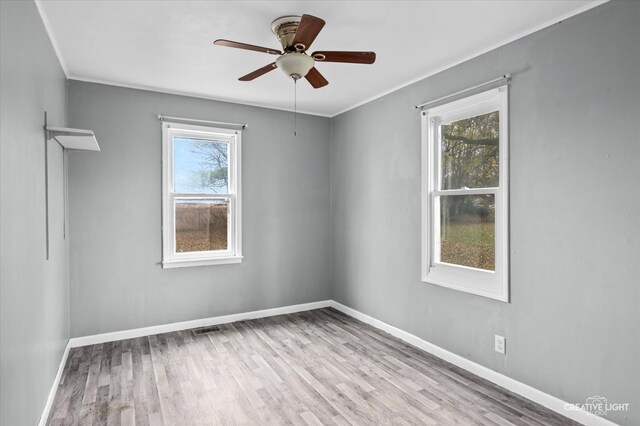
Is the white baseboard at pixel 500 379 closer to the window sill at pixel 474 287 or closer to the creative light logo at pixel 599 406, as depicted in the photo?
the creative light logo at pixel 599 406

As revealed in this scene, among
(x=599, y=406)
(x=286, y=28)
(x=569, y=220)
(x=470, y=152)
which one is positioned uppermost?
(x=286, y=28)

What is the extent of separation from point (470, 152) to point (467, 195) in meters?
0.36

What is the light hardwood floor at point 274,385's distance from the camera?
2.43 metres

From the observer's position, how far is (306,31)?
2.11 meters

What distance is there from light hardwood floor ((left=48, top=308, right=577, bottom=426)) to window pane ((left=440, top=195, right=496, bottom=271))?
3.03 feet

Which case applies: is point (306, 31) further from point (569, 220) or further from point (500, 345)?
point (500, 345)

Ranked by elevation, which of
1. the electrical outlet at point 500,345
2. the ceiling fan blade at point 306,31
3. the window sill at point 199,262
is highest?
the ceiling fan blade at point 306,31

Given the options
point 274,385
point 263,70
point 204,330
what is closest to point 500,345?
point 274,385

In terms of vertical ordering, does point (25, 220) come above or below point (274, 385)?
above

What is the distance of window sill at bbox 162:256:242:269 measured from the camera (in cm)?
400

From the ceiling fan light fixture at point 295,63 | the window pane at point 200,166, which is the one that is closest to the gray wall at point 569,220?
the ceiling fan light fixture at point 295,63

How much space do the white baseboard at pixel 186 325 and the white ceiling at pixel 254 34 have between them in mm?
2511

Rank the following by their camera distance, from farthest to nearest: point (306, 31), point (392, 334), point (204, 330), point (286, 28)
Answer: point (204, 330), point (392, 334), point (286, 28), point (306, 31)

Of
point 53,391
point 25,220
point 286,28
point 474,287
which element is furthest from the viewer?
point 474,287
